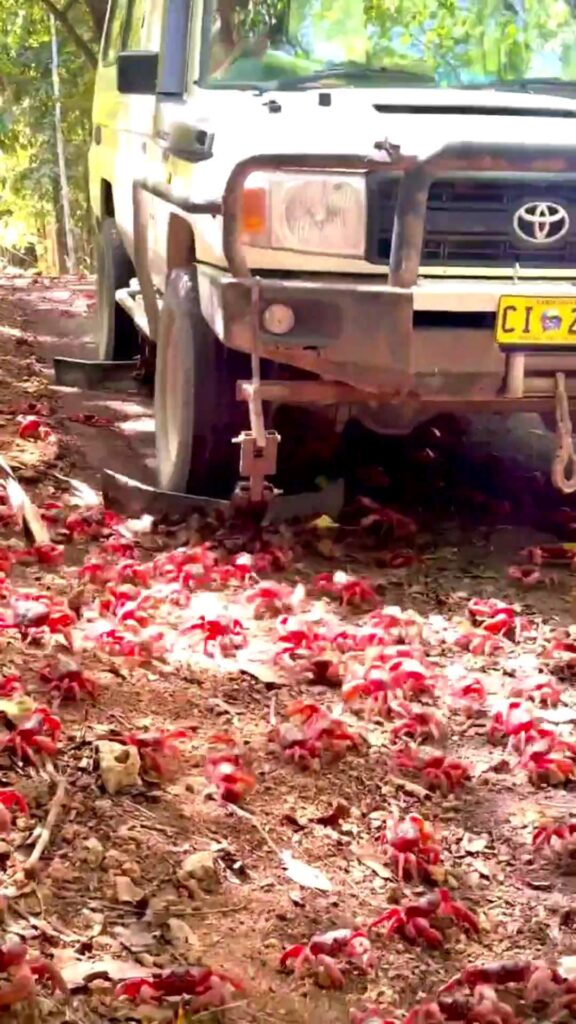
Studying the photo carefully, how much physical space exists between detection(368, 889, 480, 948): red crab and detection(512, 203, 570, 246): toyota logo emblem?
8.78 ft

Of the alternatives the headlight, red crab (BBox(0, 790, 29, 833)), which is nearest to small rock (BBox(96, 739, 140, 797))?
red crab (BBox(0, 790, 29, 833))

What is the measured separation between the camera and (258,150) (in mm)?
4633

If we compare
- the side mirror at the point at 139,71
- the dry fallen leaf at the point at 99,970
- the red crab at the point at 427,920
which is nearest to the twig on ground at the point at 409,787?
the red crab at the point at 427,920

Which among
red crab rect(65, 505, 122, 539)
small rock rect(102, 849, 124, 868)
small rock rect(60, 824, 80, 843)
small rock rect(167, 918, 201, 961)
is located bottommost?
red crab rect(65, 505, 122, 539)

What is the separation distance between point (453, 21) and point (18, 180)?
2011cm

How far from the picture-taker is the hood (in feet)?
15.1

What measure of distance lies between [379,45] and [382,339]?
156 cm

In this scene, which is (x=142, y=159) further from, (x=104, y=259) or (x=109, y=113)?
(x=104, y=259)

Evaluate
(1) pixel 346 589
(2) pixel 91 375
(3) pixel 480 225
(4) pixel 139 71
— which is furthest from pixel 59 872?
(2) pixel 91 375

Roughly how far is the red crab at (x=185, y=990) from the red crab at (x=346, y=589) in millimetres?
2335

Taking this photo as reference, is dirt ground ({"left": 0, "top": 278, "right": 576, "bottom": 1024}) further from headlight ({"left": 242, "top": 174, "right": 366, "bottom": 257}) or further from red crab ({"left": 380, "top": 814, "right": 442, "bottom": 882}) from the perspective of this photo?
headlight ({"left": 242, "top": 174, "right": 366, "bottom": 257})

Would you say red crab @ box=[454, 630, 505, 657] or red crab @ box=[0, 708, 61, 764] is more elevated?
red crab @ box=[0, 708, 61, 764]

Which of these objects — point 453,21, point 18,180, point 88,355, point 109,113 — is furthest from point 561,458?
point 18,180

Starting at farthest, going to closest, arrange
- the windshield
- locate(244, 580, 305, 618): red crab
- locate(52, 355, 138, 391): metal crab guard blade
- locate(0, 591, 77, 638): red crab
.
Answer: locate(52, 355, 138, 391): metal crab guard blade < the windshield < locate(244, 580, 305, 618): red crab < locate(0, 591, 77, 638): red crab
